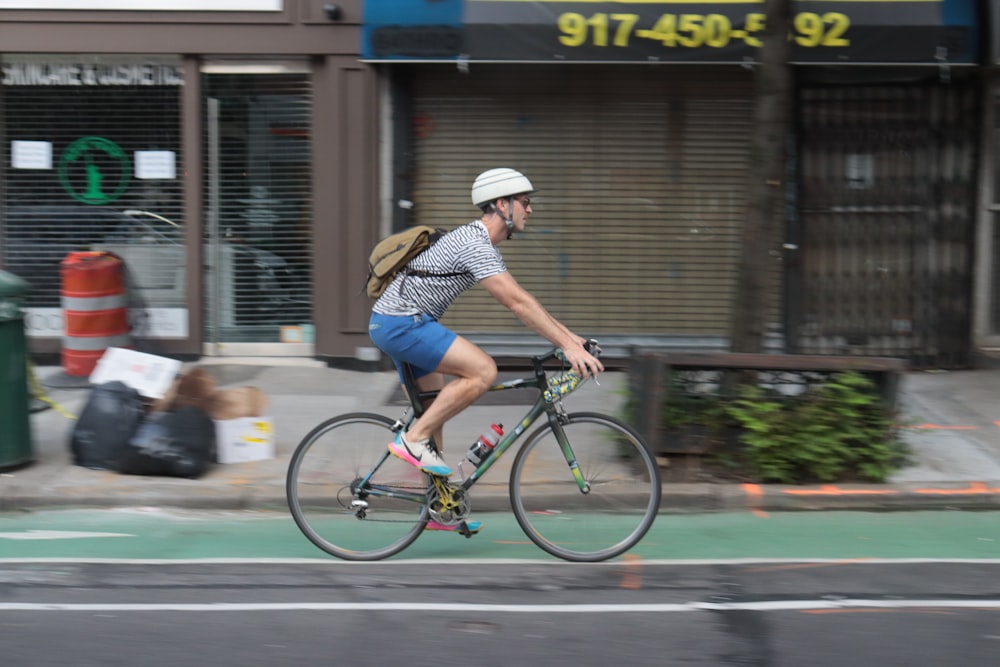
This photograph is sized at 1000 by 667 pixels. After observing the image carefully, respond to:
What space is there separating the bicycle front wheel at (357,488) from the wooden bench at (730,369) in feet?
6.54

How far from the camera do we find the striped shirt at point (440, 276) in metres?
5.07

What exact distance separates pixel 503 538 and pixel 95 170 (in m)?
6.89

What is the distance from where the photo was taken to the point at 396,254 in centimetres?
516

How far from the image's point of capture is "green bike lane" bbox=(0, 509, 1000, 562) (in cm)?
554

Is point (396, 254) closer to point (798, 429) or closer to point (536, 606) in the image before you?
point (536, 606)

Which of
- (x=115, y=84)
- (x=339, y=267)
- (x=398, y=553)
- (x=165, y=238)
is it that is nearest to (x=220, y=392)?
(x=398, y=553)

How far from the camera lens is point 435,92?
1036 centimetres

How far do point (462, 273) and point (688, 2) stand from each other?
5317 mm

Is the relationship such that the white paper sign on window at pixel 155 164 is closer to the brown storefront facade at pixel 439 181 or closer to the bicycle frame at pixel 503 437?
the brown storefront facade at pixel 439 181

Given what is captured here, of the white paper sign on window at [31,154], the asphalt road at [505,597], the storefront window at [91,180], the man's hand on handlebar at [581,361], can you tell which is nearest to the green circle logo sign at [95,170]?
the storefront window at [91,180]

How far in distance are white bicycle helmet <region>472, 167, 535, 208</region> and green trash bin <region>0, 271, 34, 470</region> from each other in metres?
3.34

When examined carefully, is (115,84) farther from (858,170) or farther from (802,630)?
(802,630)

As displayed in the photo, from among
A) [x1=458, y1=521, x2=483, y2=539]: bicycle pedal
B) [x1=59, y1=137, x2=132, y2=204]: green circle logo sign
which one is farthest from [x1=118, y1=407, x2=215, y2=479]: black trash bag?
[x1=59, y1=137, x2=132, y2=204]: green circle logo sign

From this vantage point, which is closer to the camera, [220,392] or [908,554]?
[908,554]
